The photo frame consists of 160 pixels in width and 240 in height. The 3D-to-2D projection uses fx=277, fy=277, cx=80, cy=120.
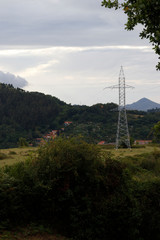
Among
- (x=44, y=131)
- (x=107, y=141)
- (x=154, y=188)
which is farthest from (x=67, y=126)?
(x=154, y=188)

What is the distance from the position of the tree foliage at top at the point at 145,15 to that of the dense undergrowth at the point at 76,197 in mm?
6195

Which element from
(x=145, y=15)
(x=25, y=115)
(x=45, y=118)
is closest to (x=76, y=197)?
(x=145, y=15)

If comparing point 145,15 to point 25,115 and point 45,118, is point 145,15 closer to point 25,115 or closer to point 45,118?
point 25,115

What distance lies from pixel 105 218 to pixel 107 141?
73.7m

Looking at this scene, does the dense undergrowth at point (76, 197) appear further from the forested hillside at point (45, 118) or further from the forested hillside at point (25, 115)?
the forested hillside at point (25, 115)

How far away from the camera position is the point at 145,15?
1070cm

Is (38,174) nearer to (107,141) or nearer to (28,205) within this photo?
(28,205)

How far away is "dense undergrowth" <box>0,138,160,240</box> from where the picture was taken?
12352 millimetres

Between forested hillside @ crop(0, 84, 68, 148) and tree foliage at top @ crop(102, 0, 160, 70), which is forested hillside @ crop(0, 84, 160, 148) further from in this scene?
tree foliage at top @ crop(102, 0, 160, 70)

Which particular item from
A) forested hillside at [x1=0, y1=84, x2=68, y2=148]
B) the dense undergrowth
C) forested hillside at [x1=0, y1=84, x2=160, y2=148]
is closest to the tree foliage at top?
the dense undergrowth

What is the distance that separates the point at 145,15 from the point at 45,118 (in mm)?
119427

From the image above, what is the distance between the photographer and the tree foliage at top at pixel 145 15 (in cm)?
1034

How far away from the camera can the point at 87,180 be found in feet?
45.2

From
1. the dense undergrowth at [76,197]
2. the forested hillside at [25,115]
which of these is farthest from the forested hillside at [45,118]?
the dense undergrowth at [76,197]
